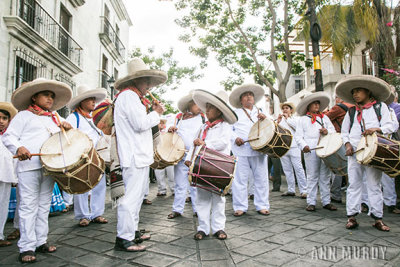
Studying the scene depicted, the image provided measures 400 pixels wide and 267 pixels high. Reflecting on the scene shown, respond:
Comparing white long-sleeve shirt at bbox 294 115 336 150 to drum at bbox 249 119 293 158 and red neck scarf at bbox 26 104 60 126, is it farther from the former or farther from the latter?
red neck scarf at bbox 26 104 60 126

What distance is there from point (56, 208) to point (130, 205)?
2.82 metres

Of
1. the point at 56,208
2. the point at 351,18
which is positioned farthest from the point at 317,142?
the point at 351,18

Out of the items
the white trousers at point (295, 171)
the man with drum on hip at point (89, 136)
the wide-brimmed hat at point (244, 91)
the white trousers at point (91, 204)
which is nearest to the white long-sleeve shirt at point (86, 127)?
the man with drum on hip at point (89, 136)

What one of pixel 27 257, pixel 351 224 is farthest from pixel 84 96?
pixel 351 224

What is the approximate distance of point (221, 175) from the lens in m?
3.65

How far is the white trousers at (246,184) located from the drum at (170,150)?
41.1 inches

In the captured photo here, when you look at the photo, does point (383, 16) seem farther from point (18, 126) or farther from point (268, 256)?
point (18, 126)

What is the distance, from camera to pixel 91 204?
479cm

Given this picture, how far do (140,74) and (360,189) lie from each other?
3.35 metres

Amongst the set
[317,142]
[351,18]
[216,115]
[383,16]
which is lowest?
[317,142]

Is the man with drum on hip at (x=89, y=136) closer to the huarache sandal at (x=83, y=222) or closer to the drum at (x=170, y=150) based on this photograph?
the huarache sandal at (x=83, y=222)

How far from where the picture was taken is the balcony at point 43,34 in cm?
903

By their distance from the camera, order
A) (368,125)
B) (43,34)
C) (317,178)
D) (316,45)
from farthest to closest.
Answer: (43,34) < (316,45) < (317,178) < (368,125)

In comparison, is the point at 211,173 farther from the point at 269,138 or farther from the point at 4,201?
the point at 4,201
